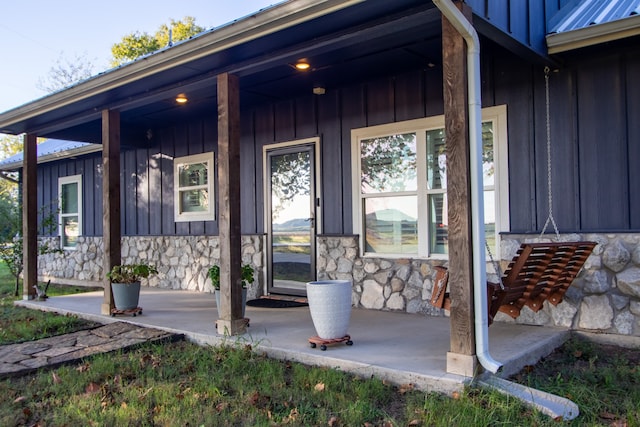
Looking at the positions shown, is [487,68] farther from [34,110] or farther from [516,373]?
[34,110]

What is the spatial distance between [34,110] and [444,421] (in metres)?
5.55

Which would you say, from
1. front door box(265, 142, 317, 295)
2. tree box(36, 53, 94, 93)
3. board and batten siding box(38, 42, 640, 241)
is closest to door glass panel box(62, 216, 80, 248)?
front door box(265, 142, 317, 295)

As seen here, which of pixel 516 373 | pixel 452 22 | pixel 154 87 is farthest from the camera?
pixel 154 87

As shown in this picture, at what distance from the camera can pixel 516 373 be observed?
3.41m

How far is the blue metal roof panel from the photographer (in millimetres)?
3982

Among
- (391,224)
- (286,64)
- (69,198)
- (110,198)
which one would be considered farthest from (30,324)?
(69,198)

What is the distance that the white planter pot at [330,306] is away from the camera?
3778 mm

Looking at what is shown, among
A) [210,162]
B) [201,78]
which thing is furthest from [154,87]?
[210,162]

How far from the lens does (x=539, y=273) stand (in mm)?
3594

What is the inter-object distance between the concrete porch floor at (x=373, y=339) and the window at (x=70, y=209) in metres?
3.88

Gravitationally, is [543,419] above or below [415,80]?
below

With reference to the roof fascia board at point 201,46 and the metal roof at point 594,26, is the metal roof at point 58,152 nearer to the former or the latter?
the roof fascia board at point 201,46

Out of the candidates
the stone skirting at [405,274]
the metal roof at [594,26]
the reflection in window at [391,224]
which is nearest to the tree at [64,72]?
the stone skirting at [405,274]

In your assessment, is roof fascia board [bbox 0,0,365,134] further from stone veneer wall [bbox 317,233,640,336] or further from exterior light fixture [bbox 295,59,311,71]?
stone veneer wall [bbox 317,233,640,336]
